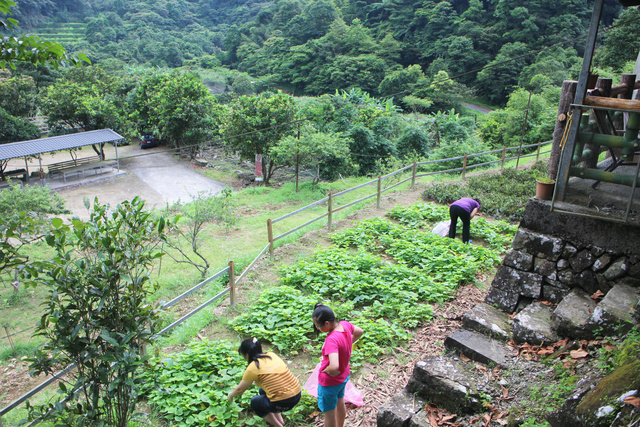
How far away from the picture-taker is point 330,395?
3.94m

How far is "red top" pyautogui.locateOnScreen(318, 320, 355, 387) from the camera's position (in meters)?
3.81

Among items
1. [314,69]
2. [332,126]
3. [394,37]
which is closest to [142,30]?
[314,69]

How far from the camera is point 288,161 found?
2069 cm

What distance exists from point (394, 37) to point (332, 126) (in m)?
37.2

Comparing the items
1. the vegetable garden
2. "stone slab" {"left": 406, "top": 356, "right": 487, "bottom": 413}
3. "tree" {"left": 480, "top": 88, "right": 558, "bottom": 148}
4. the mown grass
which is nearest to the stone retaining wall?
the vegetable garden

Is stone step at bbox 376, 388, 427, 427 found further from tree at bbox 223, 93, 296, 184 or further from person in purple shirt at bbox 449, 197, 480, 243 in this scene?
tree at bbox 223, 93, 296, 184

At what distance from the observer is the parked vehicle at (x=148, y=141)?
3391 cm

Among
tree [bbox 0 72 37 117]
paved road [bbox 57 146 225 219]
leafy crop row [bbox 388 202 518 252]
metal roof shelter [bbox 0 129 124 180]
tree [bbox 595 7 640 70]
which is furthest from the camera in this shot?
tree [bbox 0 72 37 117]

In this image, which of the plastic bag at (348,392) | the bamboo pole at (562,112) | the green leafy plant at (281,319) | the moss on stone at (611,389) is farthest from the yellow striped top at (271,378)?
the bamboo pole at (562,112)

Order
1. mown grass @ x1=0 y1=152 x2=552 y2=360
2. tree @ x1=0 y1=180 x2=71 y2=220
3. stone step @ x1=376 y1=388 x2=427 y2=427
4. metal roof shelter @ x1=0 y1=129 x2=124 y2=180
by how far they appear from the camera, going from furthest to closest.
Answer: metal roof shelter @ x1=0 y1=129 x2=124 y2=180 → tree @ x1=0 y1=180 x2=71 y2=220 → mown grass @ x1=0 y1=152 x2=552 y2=360 → stone step @ x1=376 y1=388 x2=427 y2=427

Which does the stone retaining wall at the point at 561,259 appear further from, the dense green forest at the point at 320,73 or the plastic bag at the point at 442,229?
the dense green forest at the point at 320,73

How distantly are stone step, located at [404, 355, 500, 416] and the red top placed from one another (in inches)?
37.0

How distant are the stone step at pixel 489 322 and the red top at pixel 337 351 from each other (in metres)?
2.11

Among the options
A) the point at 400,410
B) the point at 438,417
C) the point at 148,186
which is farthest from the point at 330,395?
the point at 148,186
